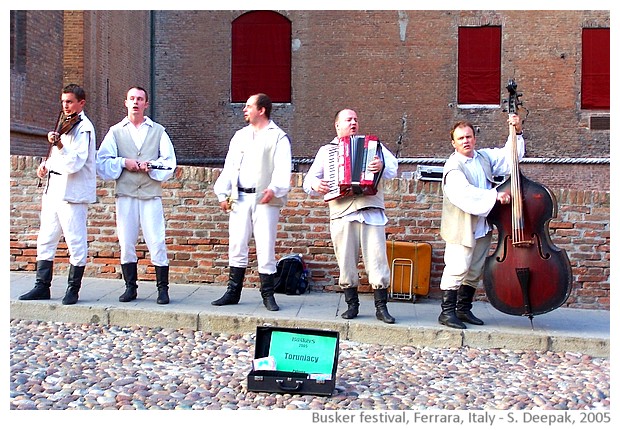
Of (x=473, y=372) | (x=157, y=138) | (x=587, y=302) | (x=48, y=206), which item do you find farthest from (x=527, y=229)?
(x=48, y=206)

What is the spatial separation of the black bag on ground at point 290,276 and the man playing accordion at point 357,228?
3.81 ft

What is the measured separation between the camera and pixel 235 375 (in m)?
4.57

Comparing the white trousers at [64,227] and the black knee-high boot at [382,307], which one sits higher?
the white trousers at [64,227]

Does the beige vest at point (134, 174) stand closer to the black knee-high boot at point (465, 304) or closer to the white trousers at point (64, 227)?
the white trousers at point (64, 227)

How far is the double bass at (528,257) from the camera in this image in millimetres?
5227

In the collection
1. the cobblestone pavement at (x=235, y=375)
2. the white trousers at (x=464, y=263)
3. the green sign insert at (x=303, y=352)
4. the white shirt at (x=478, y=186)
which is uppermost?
the white shirt at (x=478, y=186)

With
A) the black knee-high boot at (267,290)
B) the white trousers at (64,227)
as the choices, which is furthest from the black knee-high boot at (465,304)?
the white trousers at (64,227)

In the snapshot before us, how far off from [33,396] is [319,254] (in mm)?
3709

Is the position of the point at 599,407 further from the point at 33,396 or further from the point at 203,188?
the point at 203,188

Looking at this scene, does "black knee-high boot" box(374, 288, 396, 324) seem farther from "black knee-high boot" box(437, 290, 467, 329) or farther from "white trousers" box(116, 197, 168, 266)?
"white trousers" box(116, 197, 168, 266)

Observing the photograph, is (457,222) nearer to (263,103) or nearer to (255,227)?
(255,227)

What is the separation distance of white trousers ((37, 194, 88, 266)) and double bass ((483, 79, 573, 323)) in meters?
3.49

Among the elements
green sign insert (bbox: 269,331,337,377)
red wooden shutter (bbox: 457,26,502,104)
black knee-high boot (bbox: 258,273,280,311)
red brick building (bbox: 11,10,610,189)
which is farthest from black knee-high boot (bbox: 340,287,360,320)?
red wooden shutter (bbox: 457,26,502,104)

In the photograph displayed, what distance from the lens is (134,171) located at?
6230mm
